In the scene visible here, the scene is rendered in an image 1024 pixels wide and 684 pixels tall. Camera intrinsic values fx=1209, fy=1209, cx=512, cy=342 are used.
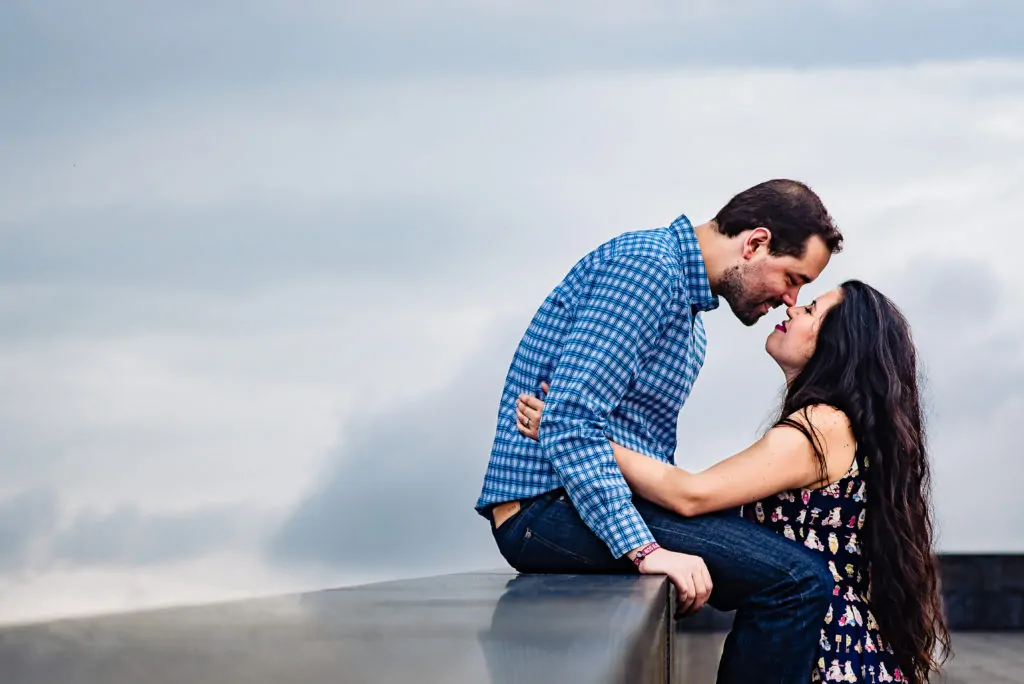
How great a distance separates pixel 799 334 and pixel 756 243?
288 millimetres

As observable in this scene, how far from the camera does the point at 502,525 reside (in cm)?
303

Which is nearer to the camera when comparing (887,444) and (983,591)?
(887,444)

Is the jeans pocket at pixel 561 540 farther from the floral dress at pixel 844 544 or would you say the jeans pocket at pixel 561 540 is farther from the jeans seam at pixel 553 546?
the floral dress at pixel 844 544

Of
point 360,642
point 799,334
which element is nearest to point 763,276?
point 799,334

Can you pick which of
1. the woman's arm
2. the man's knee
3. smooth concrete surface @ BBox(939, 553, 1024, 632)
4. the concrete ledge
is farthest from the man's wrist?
smooth concrete surface @ BBox(939, 553, 1024, 632)

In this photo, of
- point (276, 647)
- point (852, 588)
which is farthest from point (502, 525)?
point (276, 647)

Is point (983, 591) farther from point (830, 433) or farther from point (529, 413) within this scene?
point (529, 413)

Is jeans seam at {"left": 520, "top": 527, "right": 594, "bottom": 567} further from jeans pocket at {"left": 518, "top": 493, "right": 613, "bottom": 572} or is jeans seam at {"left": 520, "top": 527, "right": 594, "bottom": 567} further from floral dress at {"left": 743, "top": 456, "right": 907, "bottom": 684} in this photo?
floral dress at {"left": 743, "top": 456, "right": 907, "bottom": 684}

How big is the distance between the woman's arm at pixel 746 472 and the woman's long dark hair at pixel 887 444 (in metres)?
0.04

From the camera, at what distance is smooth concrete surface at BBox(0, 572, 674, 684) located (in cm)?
138

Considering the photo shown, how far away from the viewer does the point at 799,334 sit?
3.17 m

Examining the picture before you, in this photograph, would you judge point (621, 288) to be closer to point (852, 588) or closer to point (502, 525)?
point (502, 525)

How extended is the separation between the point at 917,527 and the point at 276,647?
6.54 ft

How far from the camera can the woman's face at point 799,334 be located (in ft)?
10.4
